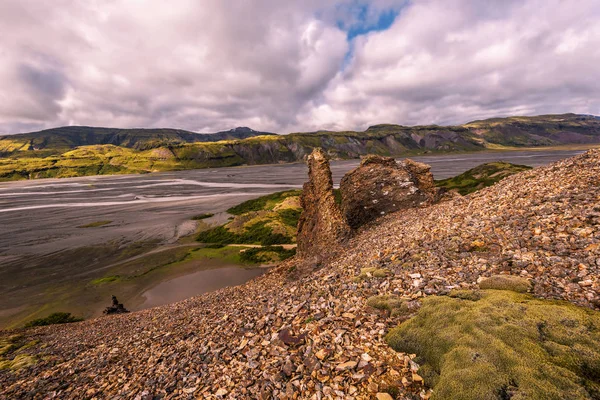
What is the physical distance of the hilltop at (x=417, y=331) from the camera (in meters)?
7.00

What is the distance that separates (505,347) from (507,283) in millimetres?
3996

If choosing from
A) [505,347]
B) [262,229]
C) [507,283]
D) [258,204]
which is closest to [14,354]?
[505,347]

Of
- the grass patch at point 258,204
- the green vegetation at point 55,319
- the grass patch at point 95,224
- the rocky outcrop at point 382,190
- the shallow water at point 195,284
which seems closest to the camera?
the green vegetation at point 55,319

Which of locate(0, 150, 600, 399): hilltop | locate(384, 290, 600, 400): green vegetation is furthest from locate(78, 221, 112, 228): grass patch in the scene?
locate(384, 290, 600, 400): green vegetation

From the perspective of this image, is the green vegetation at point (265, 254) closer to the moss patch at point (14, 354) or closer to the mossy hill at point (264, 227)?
the mossy hill at point (264, 227)

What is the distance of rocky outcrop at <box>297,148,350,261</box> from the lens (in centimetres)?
2812

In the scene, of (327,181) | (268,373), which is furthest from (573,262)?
(327,181)

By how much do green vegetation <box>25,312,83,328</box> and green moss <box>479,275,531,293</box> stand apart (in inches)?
1620

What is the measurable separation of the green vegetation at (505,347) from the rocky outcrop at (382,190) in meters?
23.5

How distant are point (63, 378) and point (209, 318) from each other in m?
7.29

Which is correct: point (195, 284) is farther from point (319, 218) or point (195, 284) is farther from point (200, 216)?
point (200, 216)

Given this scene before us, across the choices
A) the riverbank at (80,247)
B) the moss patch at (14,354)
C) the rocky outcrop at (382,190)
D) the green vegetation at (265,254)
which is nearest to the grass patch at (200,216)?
the riverbank at (80,247)

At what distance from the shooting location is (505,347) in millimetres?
7227

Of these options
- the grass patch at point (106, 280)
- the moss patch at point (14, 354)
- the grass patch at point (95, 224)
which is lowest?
the grass patch at point (106, 280)
